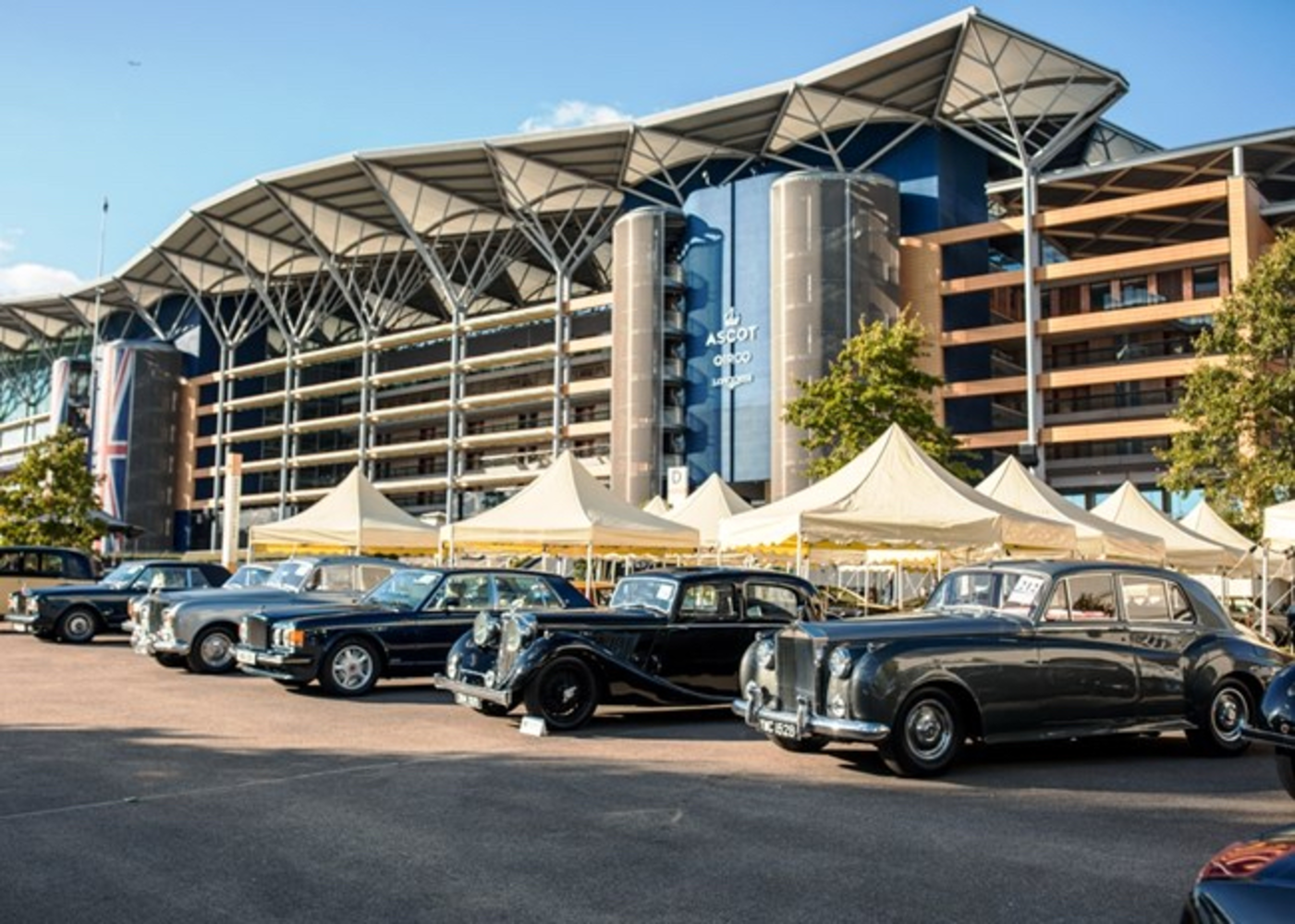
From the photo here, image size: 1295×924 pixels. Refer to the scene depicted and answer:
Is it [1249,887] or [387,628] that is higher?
[387,628]

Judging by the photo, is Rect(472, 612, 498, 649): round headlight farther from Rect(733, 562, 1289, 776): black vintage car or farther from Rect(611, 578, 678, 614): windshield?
Rect(733, 562, 1289, 776): black vintage car

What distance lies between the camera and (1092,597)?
1032 cm

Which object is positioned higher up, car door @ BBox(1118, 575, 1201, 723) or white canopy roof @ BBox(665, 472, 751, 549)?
white canopy roof @ BBox(665, 472, 751, 549)

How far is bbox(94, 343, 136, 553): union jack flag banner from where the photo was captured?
310ft

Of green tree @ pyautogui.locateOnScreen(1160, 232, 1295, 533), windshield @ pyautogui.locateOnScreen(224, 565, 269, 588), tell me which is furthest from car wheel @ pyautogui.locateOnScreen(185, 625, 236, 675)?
green tree @ pyautogui.locateOnScreen(1160, 232, 1295, 533)

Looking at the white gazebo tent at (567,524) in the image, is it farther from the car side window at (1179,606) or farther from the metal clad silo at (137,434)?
the metal clad silo at (137,434)

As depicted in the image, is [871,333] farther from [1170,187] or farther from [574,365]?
[574,365]

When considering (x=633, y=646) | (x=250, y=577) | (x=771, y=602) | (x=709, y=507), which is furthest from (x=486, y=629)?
(x=709, y=507)

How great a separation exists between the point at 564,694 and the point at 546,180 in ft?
186

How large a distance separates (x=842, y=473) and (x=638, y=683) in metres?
9.24

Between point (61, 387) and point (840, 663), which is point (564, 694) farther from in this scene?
point (61, 387)

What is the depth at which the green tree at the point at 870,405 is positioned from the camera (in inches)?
1325

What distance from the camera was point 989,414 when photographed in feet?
187

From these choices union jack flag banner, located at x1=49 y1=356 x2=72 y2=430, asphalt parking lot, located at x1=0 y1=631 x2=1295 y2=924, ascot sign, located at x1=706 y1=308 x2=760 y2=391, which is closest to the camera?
asphalt parking lot, located at x1=0 y1=631 x2=1295 y2=924
